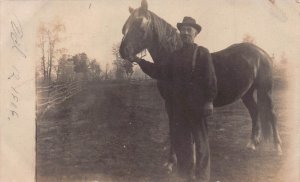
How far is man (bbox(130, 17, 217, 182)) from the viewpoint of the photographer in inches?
95.9

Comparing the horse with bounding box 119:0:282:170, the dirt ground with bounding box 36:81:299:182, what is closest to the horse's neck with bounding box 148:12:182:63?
the horse with bounding box 119:0:282:170

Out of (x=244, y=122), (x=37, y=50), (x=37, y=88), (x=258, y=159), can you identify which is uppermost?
(x=37, y=50)

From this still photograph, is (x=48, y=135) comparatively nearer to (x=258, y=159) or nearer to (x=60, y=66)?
(x=60, y=66)

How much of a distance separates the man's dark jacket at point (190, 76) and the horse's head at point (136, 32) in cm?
14

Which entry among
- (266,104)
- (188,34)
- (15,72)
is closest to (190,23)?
(188,34)

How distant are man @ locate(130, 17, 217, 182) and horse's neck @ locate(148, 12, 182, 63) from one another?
0.02 m

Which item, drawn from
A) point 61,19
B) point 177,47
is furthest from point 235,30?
point 61,19

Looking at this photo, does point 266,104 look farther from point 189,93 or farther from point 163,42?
point 163,42

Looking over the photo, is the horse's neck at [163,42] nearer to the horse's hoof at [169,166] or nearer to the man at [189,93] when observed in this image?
the man at [189,93]

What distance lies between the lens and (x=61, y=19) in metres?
2.56

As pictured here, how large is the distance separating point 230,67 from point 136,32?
1.50ft

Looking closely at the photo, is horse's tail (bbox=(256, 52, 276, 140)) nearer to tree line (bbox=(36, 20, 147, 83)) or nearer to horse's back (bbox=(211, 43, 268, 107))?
horse's back (bbox=(211, 43, 268, 107))

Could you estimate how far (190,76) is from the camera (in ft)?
8.01

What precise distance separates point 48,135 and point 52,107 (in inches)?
5.2
